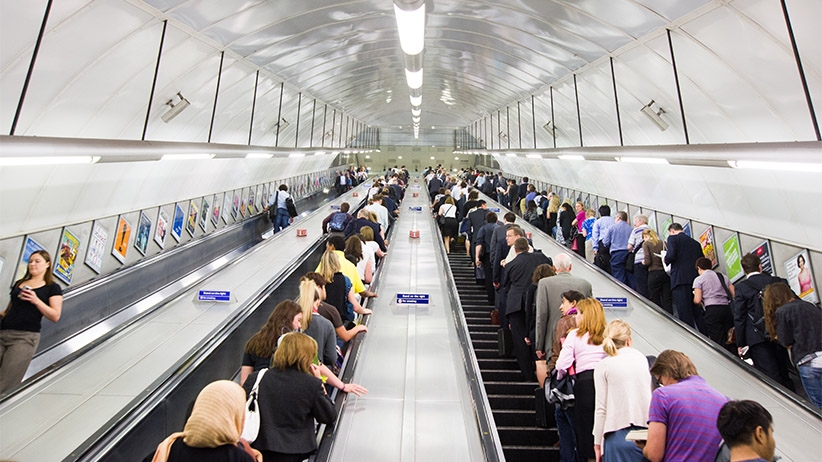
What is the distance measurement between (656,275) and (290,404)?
24.1 feet

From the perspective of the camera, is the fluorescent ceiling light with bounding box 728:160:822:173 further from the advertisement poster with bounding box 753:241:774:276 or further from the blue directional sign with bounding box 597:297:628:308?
the advertisement poster with bounding box 753:241:774:276

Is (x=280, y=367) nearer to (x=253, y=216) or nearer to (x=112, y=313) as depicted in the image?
(x=112, y=313)

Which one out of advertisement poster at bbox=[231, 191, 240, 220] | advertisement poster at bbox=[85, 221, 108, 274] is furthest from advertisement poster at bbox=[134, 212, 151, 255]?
advertisement poster at bbox=[231, 191, 240, 220]

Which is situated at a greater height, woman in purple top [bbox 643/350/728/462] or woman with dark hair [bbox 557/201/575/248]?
woman with dark hair [bbox 557/201/575/248]

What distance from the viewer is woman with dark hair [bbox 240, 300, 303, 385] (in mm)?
3781

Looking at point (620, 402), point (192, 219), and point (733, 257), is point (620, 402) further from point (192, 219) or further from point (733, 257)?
point (192, 219)

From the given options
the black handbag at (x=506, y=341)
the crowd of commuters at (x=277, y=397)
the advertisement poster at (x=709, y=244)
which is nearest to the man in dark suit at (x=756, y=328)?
the black handbag at (x=506, y=341)

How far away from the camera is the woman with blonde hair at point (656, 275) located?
8.09 meters

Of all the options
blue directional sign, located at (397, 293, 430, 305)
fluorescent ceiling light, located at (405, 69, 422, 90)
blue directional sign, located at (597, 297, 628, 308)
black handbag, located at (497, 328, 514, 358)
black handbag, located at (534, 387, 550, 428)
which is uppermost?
fluorescent ceiling light, located at (405, 69, 422, 90)

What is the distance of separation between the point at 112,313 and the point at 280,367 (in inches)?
319

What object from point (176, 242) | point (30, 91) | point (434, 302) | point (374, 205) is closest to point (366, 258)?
point (434, 302)

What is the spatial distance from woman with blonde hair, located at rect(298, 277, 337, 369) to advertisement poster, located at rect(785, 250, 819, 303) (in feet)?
24.2

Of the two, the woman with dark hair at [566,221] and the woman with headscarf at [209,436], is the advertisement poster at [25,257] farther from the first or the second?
the woman with dark hair at [566,221]

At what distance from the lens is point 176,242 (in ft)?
43.7
